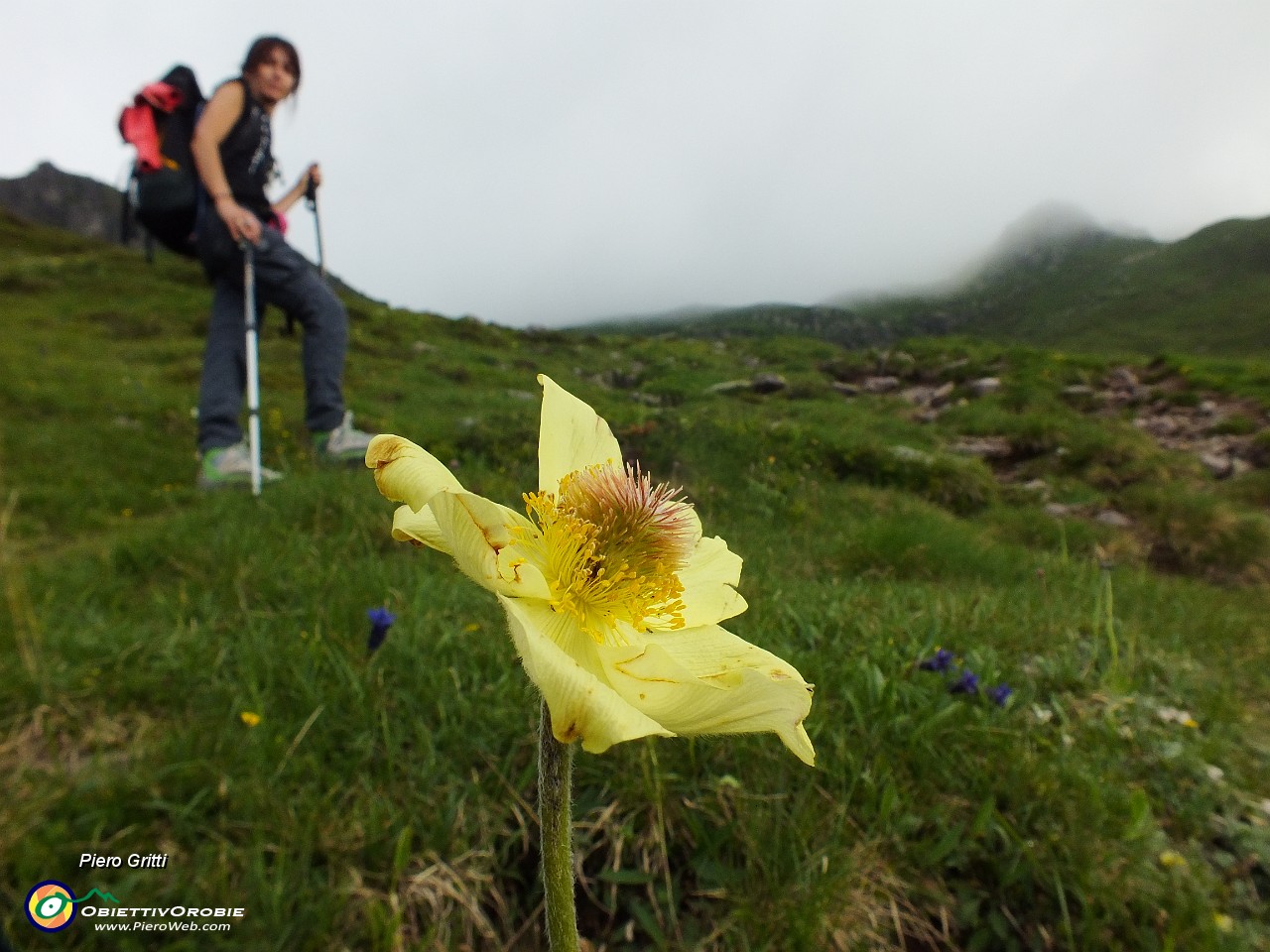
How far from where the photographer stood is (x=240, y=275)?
5.58 meters

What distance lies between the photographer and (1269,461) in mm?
9859

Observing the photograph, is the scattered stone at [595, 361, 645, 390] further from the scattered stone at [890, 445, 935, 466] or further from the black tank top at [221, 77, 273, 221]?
the black tank top at [221, 77, 273, 221]

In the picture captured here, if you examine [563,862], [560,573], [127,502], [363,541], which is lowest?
[127,502]

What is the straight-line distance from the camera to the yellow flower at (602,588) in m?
0.72

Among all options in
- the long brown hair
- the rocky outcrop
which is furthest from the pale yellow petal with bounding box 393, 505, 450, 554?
the rocky outcrop

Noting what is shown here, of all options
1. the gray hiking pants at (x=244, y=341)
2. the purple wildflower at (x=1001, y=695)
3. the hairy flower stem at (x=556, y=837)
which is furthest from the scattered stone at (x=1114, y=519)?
the hairy flower stem at (x=556, y=837)

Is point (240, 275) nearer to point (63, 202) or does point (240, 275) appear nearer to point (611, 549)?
point (611, 549)

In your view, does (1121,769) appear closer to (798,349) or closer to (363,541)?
(363,541)

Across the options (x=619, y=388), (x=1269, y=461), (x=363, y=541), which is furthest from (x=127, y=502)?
(x=1269, y=461)

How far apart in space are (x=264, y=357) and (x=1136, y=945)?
1374cm

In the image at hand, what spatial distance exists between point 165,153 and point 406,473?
5.90 m

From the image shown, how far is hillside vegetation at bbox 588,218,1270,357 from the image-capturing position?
50.9 meters

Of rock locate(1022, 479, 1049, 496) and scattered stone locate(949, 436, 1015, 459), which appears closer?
rock locate(1022, 479, 1049, 496)

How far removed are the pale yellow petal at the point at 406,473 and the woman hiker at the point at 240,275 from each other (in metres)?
5.04
